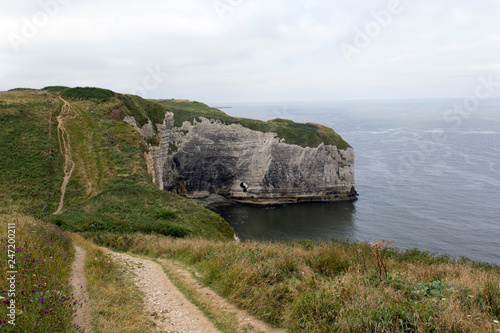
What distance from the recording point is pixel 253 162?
236 ft

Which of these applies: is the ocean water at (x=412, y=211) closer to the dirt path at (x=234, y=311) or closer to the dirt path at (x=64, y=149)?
the dirt path at (x=64, y=149)

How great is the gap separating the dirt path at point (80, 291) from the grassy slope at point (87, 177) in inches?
487

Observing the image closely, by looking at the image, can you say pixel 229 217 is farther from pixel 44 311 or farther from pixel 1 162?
pixel 44 311

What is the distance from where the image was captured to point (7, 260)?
25.8 ft

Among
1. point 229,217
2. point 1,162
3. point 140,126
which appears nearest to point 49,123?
point 1,162


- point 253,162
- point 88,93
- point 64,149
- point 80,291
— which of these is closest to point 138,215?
point 64,149

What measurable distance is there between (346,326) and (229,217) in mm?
55364

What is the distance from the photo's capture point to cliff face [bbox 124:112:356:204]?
6994cm

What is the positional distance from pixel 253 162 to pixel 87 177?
143 feet

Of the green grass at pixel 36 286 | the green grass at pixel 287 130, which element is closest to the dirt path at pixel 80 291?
the green grass at pixel 36 286

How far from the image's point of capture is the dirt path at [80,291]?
706 cm

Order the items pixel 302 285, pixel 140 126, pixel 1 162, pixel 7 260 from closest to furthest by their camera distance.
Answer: pixel 7 260
pixel 302 285
pixel 1 162
pixel 140 126

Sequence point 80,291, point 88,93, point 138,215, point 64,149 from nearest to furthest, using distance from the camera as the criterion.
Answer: point 80,291
point 138,215
point 64,149
point 88,93

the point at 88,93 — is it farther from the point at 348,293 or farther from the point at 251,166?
the point at 348,293
